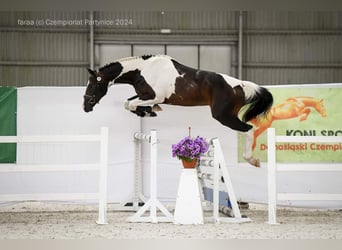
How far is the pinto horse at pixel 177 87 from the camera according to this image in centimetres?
522

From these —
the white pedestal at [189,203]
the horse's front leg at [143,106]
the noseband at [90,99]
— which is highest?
the noseband at [90,99]

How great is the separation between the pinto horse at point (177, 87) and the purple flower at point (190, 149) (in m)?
0.63

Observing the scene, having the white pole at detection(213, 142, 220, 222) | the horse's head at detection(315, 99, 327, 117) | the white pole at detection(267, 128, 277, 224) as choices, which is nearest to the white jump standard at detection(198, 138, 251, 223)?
the white pole at detection(213, 142, 220, 222)

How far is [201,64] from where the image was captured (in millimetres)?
9375

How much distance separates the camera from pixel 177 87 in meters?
5.23

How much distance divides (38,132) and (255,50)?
4.77 metres

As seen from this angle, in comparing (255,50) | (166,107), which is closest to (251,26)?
(255,50)

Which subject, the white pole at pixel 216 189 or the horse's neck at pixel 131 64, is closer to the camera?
the white pole at pixel 216 189

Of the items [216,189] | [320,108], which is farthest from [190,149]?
[320,108]

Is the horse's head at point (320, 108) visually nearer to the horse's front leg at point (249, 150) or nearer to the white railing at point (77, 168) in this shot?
the horse's front leg at point (249, 150)

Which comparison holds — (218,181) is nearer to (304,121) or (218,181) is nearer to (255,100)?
(255,100)

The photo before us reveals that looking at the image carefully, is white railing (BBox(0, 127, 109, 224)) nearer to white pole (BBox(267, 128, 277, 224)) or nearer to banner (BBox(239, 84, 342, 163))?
white pole (BBox(267, 128, 277, 224))

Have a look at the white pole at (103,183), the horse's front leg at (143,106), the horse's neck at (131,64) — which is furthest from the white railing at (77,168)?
the horse's neck at (131,64)

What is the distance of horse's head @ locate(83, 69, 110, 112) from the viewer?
5270 millimetres
